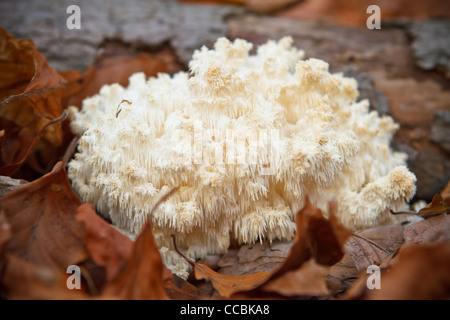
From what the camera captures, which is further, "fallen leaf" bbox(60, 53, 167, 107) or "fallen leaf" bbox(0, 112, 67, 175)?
"fallen leaf" bbox(60, 53, 167, 107)

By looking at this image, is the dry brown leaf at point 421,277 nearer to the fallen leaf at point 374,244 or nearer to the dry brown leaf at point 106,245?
the fallen leaf at point 374,244

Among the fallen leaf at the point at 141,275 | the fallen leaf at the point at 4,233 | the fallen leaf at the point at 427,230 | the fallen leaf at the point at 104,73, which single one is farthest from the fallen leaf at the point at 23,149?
the fallen leaf at the point at 427,230

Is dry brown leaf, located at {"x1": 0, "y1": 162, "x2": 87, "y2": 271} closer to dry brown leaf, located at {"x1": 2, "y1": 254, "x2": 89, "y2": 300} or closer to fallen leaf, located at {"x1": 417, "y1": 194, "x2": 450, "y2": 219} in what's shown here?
dry brown leaf, located at {"x1": 2, "y1": 254, "x2": 89, "y2": 300}

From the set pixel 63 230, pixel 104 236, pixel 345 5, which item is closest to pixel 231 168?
pixel 104 236

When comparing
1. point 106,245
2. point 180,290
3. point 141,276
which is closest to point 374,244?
point 180,290

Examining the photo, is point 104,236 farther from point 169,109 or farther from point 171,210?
point 169,109

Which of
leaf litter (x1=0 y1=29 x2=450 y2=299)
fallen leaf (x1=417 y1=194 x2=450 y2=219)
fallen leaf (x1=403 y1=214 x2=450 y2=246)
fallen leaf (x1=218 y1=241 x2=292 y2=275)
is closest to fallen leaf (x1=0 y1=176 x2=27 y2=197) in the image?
leaf litter (x1=0 y1=29 x2=450 y2=299)
